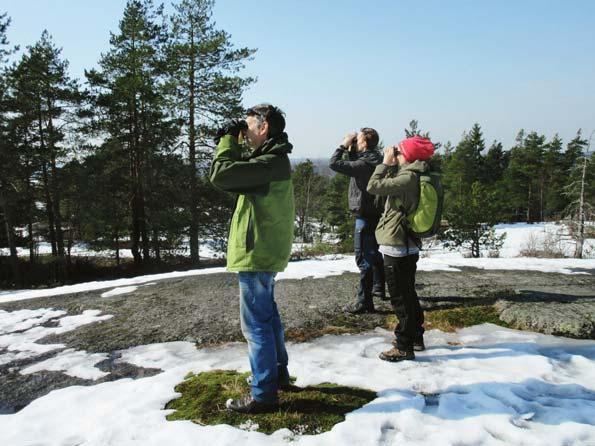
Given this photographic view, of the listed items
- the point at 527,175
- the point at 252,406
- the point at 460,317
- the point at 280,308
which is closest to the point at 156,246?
the point at 280,308

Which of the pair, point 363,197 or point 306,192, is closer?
point 363,197

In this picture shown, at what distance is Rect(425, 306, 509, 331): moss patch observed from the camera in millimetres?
4193

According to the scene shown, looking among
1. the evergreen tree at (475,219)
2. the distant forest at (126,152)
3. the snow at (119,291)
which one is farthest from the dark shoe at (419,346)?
the evergreen tree at (475,219)

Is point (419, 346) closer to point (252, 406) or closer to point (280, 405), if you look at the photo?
point (280, 405)

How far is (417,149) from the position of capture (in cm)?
330

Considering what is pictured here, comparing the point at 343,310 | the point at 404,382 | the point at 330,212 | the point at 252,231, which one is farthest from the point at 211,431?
the point at 330,212

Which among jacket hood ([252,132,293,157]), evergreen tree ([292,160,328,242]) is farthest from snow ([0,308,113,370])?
evergreen tree ([292,160,328,242])

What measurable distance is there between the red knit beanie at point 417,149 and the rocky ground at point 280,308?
195cm

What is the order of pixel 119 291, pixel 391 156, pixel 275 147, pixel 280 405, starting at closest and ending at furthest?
pixel 275 147 → pixel 280 405 → pixel 391 156 → pixel 119 291

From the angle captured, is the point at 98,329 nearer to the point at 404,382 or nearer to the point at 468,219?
the point at 404,382

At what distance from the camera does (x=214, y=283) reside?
6.80 m

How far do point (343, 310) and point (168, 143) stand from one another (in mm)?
15544

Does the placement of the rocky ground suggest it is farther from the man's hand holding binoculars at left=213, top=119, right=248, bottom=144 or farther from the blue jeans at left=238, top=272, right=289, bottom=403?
the man's hand holding binoculars at left=213, top=119, right=248, bottom=144

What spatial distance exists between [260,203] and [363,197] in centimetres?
240
